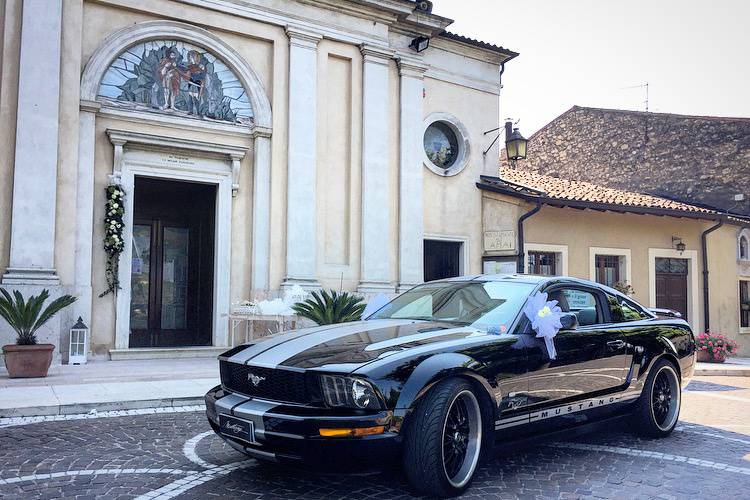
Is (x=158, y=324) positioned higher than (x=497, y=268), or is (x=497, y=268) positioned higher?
(x=497, y=268)

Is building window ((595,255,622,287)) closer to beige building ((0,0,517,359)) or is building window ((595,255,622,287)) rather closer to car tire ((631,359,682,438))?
beige building ((0,0,517,359))

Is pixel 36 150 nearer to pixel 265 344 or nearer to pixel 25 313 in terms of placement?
pixel 25 313

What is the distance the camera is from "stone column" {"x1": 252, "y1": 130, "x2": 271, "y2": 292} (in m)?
12.2

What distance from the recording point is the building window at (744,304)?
783 inches

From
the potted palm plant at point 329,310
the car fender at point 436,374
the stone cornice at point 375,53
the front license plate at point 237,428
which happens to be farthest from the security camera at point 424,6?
the front license plate at point 237,428

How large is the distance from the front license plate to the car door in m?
1.91

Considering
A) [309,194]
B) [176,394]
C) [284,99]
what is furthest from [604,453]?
[284,99]

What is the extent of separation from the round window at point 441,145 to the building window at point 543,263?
302 cm

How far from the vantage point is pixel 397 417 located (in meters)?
3.61

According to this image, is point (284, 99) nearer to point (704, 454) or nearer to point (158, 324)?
point (158, 324)

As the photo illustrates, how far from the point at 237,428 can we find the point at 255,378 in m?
0.33

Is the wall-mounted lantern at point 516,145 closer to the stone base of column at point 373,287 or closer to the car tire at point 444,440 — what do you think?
the stone base of column at point 373,287

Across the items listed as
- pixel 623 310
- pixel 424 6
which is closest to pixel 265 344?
pixel 623 310

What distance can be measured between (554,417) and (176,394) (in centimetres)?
469
